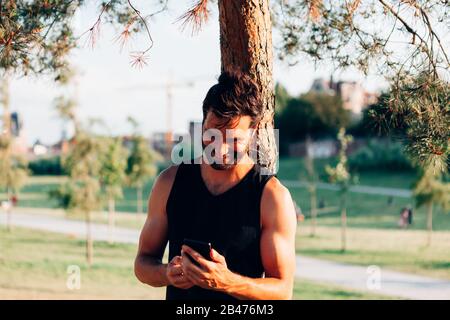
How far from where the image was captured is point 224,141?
2391 mm

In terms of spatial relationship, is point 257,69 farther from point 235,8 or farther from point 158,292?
point 158,292

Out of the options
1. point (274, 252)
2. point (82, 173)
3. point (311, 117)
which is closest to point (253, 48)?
point (274, 252)

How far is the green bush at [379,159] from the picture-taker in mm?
35250

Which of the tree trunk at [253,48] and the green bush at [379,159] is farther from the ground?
the tree trunk at [253,48]

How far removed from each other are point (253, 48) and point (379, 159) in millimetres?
34258

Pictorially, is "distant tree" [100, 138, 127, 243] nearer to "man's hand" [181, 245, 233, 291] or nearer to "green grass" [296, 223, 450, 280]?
"green grass" [296, 223, 450, 280]

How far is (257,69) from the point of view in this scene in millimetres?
3654

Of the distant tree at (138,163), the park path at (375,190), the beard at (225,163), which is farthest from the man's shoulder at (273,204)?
the park path at (375,190)

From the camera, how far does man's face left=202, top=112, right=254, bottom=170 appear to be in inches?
94.4

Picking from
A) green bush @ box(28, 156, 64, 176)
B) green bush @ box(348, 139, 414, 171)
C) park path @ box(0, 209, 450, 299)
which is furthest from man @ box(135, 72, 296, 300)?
green bush @ box(28, 156, 64, 176)

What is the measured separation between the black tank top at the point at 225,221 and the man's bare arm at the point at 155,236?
7 cm

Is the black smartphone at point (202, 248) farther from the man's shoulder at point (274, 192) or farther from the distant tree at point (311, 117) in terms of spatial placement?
the distant tree at point (311, 117)

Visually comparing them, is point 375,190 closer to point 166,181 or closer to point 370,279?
point 370,279
